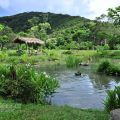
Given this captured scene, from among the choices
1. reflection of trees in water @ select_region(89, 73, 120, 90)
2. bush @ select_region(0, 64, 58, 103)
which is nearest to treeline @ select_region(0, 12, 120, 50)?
reflection of trees in water @ select_region(89, 73, 120, 90)

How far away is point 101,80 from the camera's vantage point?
26.0 meters

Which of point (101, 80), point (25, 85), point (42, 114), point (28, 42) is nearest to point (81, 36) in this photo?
point (28, 42)

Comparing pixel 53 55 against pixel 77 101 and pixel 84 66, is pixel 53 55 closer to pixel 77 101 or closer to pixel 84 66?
pixel 84 66

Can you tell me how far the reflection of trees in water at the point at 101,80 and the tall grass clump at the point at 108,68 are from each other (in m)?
1.13

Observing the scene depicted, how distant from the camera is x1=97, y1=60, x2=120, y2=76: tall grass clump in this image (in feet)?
95.1

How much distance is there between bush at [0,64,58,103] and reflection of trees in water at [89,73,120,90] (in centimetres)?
831

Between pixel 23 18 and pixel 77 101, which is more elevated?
pixel 23 18

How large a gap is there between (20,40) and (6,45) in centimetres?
1705

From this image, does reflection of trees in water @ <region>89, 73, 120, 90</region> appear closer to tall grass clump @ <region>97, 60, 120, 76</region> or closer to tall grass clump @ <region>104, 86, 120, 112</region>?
tall grass clump @ <region>97, 60, 120, 76</region>

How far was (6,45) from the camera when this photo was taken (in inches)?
3000


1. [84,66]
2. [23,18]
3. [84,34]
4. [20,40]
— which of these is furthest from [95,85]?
[23,18]

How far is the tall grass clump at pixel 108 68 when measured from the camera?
2900 centimetres

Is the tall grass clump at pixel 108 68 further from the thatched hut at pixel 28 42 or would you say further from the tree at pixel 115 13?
the thatched hut at pixel 28 42

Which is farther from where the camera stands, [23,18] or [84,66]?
[23,18]
